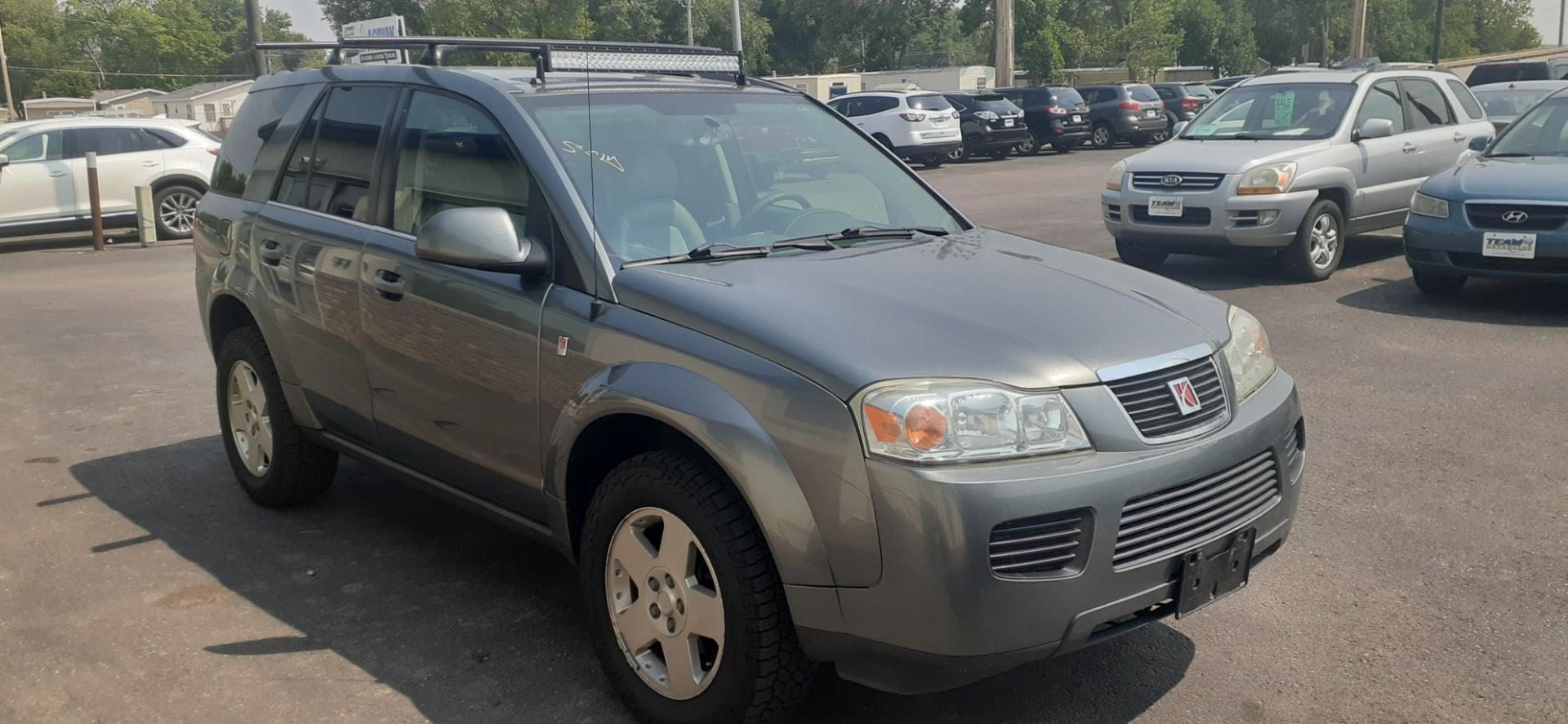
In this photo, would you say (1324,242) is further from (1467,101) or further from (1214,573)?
(1214,573)

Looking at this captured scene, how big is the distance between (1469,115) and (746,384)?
11.2m

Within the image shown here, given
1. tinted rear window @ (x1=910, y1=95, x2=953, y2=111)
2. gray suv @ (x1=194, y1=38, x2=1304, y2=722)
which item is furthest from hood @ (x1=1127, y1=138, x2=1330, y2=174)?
tinted rear window @ (x1=910, y1=95, x2=953, y2=111)

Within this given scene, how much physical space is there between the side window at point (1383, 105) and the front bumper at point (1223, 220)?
1255mm

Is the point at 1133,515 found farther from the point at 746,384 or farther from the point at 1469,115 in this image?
the point at 1469,115

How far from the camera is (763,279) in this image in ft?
11.3

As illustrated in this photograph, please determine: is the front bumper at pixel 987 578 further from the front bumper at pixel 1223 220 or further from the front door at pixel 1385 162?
the front door at pixel 1385 162

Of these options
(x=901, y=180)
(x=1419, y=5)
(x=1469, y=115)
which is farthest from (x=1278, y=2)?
(x=901, y=180)

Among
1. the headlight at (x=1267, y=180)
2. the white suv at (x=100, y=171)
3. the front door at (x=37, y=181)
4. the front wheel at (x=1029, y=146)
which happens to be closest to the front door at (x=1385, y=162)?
the headlight at (x=1267, y=180)

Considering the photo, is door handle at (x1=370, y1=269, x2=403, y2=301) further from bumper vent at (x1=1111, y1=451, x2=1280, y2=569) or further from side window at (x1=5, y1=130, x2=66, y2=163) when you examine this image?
side window at (x1=5, y1=130, x2=66, y2=163)

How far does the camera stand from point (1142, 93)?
31.6m

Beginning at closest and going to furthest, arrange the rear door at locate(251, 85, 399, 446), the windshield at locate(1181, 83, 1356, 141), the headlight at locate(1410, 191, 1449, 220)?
1. the rear door at locate(251, 85, 399, 446)
2. the headlight at locate(1410, 191, 1449, 220)
3. the windshield at locate(1181, 83, 1356, 141)

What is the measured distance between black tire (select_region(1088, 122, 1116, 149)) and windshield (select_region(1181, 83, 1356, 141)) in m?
20.5

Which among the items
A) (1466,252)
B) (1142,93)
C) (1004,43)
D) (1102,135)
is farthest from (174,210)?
(1004,43)

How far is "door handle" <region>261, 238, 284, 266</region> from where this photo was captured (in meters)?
4.83
